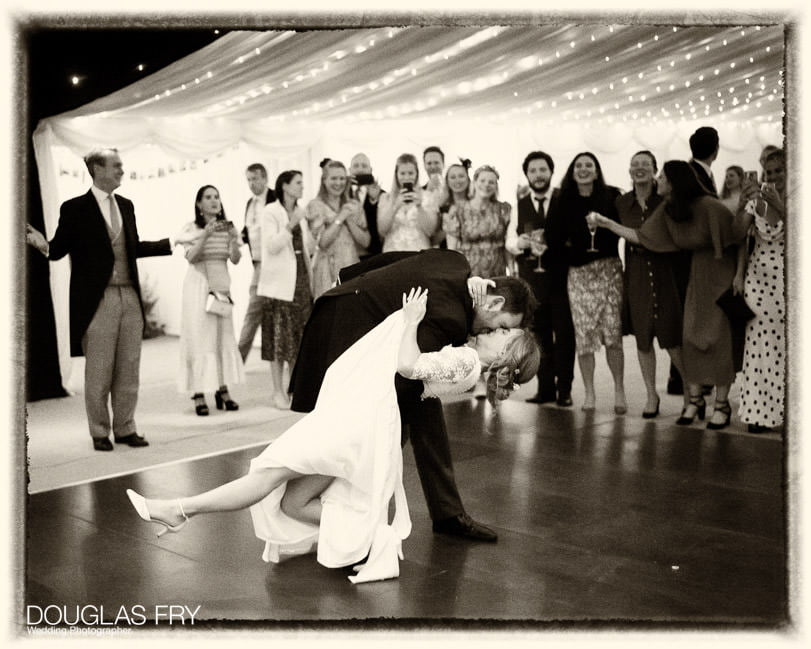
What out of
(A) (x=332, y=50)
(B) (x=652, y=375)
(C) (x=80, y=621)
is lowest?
(C) (x=80, y=621)

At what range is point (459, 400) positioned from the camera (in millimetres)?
6953

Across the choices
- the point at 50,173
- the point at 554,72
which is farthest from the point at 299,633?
the point at 554,72

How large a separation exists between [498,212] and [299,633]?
4513 mm

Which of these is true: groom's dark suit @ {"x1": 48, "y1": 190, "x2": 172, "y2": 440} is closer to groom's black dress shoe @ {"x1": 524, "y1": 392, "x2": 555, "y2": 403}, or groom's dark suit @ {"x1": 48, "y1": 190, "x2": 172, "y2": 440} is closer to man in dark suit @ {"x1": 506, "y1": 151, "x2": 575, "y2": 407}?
man in dark suit @ {"x1": 506, "y1": 151, "x2": 575, "y2": 407}

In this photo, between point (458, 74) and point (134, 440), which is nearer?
point (134, 440)

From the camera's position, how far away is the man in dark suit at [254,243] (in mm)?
7453

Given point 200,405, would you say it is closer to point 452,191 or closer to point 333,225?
point 333,225

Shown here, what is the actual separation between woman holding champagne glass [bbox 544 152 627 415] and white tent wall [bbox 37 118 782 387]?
143 inches

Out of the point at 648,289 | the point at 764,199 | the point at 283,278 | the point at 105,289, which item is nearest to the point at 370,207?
the point at 283,278

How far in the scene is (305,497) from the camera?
355 centimetres

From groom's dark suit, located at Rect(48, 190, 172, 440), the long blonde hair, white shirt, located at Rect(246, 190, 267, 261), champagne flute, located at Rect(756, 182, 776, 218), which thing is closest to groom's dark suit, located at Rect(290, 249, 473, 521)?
groom's dark suit, located at Rect(48, 190, 172, 440)

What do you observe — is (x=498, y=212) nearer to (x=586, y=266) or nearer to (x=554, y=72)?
(x=586, y=266)

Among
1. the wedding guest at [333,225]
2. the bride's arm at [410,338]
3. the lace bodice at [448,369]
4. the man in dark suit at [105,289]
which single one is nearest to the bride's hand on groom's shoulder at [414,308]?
the bride's arm at [410,338]

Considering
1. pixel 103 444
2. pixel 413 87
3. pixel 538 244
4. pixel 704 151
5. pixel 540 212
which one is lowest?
pixel 103 444
